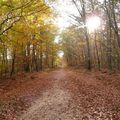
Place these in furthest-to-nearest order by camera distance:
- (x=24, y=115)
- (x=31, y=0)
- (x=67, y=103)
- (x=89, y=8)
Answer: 1. (x=89, y=8)
2. (x=31, y=0)
3. (x=67, y=103)
4. (x=24, y=115)

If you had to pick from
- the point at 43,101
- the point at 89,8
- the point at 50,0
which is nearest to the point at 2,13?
the point at 50,0

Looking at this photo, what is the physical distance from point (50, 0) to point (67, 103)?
7.85 meters

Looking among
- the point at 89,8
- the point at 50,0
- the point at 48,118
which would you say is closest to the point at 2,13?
the point at 50,0

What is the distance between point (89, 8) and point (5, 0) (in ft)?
62.5

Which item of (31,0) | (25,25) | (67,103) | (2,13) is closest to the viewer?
(67,103)

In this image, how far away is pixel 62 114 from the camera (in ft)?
30.9

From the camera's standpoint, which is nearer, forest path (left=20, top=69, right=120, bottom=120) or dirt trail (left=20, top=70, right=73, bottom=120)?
forest path (left=20, top=69, right=120, bottom=120)

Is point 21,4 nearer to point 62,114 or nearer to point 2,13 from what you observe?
point 2,13

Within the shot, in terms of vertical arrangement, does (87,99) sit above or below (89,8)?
below

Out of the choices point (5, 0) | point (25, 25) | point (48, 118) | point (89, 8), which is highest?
point (89, 8)

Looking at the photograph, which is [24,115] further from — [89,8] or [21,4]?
[89,8]

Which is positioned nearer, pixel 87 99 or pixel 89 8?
pixel 87 99

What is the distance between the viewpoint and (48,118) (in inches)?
356

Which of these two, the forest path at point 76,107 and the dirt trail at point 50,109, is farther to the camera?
the dirt trail at point 50,109
